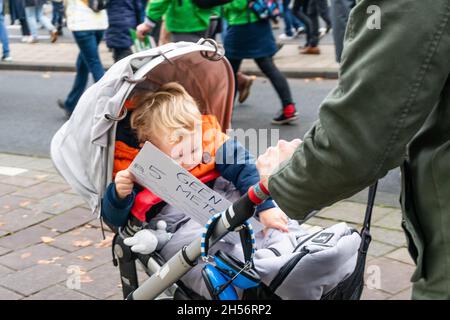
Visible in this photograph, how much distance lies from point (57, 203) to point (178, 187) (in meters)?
3.22

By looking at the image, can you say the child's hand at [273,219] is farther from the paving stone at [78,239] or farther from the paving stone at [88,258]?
the paving stone at [78,239]

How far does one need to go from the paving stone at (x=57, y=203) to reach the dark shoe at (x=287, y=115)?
2.63m

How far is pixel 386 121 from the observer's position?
5.50 feet

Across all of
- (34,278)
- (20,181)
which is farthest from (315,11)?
(34,278)

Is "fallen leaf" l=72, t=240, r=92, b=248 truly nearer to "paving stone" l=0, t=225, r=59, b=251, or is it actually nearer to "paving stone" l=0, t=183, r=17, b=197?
"paving stone" l=0, t=225, r=59, b=251

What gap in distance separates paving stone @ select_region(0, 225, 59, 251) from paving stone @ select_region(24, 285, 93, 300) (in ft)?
2.50

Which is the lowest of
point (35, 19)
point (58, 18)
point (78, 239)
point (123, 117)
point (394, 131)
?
point (58, 18)

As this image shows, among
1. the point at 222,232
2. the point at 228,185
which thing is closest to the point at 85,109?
the point at 228,185

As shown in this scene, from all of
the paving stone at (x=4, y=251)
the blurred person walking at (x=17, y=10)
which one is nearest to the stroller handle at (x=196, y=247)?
the paving stone at (x=4, y=251)

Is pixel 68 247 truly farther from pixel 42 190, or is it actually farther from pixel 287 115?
pixel 287 115

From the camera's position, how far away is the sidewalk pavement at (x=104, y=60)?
10.6 metres

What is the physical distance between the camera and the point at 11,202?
5.85 meters

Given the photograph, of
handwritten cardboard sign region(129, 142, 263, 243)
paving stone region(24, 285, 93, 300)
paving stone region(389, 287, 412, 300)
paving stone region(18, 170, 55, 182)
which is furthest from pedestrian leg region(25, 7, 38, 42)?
handwritten cardboard sign region(129, 142, 263, 243)
